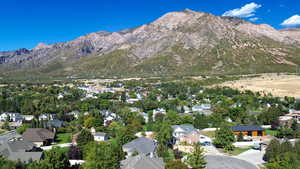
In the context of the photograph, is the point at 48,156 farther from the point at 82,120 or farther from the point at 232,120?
the point at 232,120

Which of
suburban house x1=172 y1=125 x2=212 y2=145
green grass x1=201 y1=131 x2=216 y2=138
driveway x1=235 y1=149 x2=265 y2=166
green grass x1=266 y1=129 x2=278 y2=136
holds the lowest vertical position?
driveway x1=235 y1=149 x2=265 y2=166

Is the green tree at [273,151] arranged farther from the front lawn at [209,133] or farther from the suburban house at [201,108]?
the suburban house at [201,108]

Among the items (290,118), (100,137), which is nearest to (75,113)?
(100,137)

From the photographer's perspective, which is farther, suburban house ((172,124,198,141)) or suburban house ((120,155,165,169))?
suburban house ((172,124,198,141))

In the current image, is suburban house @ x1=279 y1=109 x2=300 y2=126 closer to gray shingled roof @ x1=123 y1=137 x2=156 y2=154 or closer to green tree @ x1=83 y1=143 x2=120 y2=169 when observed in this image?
gray shingled roof @ x1=123 y1=137 x2=156 y2=154

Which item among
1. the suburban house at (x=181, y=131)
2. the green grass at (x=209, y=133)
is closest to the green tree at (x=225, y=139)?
the suburban house at (x=181, y=131)

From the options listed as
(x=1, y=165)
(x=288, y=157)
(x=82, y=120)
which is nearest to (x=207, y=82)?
(x=82, y=120)

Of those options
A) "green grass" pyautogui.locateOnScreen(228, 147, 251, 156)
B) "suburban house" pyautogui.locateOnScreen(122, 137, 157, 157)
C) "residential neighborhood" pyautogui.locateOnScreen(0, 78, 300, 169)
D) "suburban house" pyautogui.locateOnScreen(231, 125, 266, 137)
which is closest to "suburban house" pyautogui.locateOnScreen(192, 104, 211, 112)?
"residential neighborhood" pyautogui.locateOnScreen(0, 78, 300, 169)
